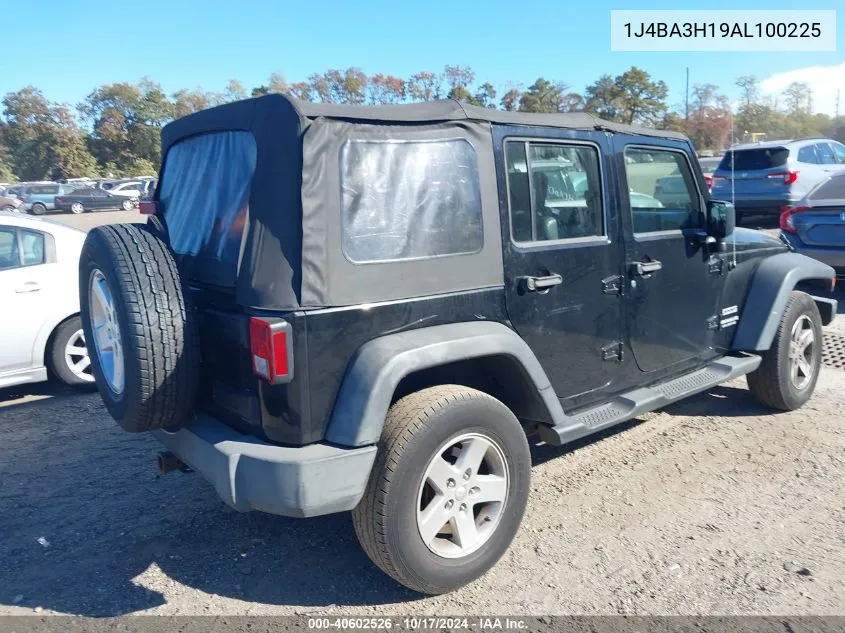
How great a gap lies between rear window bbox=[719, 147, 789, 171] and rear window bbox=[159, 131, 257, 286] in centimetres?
1049

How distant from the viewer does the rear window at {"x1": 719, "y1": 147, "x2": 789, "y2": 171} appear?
12016 mm

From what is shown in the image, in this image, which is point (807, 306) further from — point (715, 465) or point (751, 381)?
point (715, 465)

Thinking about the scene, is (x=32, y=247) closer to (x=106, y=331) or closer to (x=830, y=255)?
(x=106, y=331)

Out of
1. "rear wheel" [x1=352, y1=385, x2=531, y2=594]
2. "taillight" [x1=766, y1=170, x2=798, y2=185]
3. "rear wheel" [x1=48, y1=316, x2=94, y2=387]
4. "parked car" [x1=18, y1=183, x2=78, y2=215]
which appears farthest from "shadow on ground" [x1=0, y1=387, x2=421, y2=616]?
"parked car" [x1=18, y1=183, x2=78, y2=215]

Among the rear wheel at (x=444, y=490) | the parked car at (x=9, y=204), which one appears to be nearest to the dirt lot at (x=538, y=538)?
the rear wheel at (x=444, y=490)

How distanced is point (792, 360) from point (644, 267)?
1806 millimetres

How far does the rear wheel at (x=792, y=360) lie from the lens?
4.71 m

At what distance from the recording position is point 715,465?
414cm

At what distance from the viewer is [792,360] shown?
4855 millimetres

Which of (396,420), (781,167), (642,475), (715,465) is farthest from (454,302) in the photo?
(781,167)

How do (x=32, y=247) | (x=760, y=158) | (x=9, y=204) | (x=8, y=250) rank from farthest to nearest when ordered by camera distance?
1. (x=9, y=204)
2. (x=760, y=158)
3. (x=32, y=247)
4. (x=8, y=250)

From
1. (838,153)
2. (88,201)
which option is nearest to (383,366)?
(838,153)

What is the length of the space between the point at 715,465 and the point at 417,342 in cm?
236

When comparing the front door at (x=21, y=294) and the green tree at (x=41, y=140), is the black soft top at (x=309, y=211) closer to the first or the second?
the front door at (x=21, y=294)
